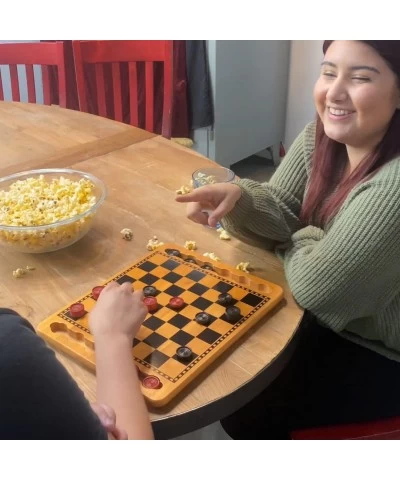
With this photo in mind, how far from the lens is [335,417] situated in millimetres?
869

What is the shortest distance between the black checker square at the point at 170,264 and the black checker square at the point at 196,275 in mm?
32

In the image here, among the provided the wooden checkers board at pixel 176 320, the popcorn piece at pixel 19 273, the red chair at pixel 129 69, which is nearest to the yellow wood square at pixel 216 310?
the wooden checkers board at pixel 176 320

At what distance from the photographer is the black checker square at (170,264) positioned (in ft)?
2.73

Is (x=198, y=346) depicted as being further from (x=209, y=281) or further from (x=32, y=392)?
(x=32, y=392)

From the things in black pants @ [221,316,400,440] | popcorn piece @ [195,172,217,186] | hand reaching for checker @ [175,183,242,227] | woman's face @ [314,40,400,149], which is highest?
woman's face @ [314,40,400,149]

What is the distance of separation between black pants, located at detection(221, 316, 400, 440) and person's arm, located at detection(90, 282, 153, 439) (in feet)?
0.96

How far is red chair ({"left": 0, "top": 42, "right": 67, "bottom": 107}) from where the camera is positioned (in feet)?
5.31

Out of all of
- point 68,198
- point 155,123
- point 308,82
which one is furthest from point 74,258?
point 308,82

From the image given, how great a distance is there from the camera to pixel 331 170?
933 millimetres

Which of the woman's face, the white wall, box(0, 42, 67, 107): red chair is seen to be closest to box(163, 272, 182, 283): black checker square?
the woman's face

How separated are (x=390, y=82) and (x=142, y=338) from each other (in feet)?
1.60

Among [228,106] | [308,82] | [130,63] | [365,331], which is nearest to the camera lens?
[365,331]

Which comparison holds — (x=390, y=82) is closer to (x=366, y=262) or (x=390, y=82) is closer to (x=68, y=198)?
(x=366, y=262)

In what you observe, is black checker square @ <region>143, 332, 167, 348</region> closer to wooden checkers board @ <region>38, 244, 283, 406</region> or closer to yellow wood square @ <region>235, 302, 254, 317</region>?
wooden checkers board @ <region>38, 244, 283, 406</region>
